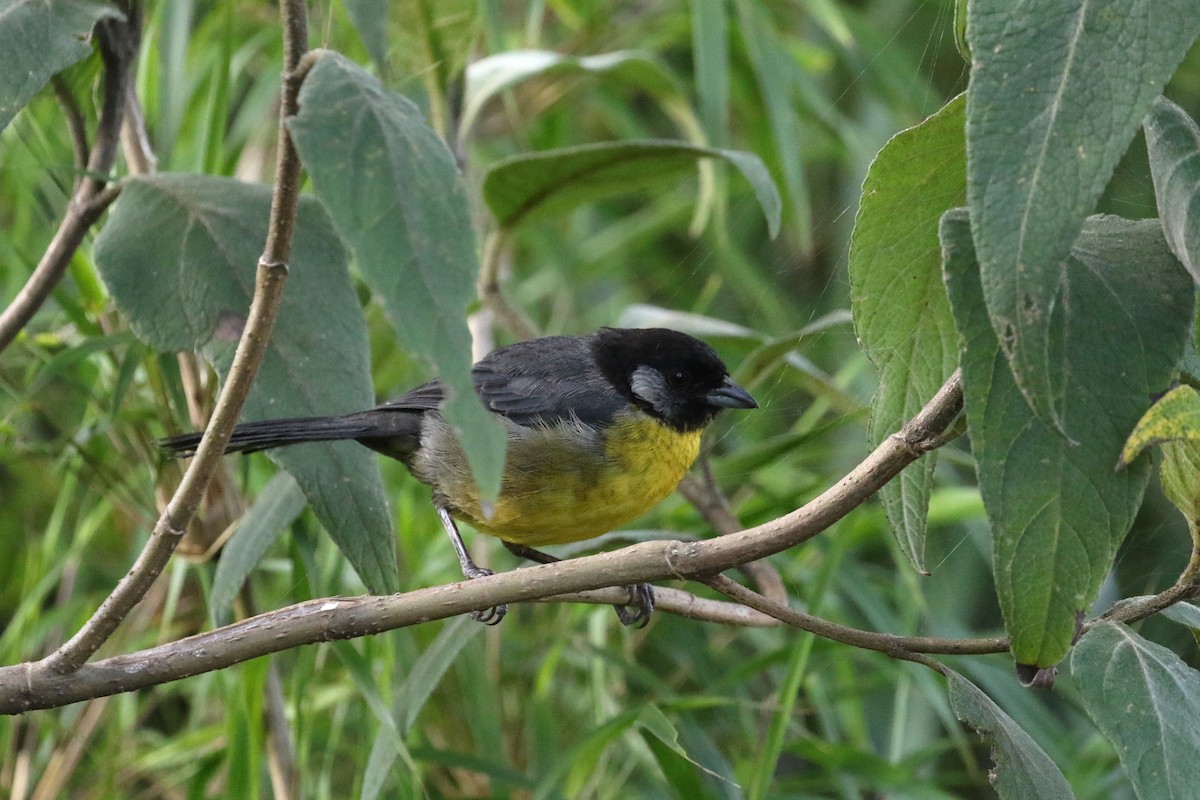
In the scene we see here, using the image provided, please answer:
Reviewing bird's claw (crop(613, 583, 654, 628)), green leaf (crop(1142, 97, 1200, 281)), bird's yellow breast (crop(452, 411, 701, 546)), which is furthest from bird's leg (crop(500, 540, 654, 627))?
green leaf (crop(1142, 97, 1200, 281))

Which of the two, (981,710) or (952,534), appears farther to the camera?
(952,534)

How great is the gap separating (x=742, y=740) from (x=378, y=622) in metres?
2.05

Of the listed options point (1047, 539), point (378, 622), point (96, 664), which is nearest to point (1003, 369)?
point (1047, 539)

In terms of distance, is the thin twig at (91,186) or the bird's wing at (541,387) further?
the bird's wing at (541,387)

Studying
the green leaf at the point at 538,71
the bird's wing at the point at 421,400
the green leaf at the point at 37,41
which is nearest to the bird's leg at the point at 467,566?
the bird's wing at the point at 421,400

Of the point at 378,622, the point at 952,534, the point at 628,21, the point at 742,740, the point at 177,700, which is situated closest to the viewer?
the point at 378,622

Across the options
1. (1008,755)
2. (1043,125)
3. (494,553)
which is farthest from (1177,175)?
(494,553)

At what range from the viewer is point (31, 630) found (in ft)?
10.2

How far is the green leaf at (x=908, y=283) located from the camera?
1454 mm

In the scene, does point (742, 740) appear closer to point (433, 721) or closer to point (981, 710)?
point (433, 721)

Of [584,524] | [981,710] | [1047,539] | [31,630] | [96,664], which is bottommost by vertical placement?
[31,630]

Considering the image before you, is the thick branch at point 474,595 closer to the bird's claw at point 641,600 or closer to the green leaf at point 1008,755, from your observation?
the green leaf at point 1008,755

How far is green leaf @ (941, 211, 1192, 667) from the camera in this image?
1262mm

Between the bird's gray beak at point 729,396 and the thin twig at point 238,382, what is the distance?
174cm
